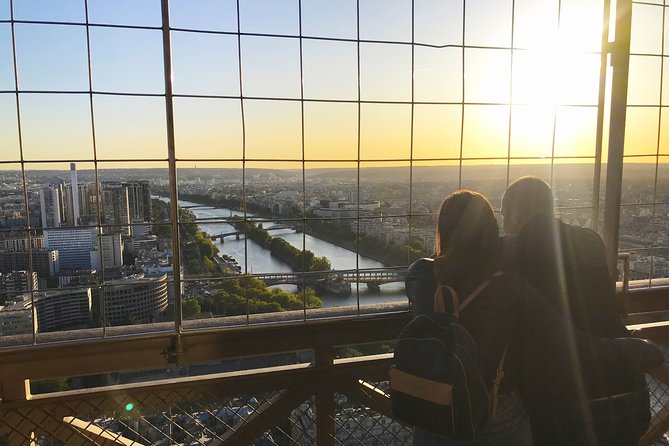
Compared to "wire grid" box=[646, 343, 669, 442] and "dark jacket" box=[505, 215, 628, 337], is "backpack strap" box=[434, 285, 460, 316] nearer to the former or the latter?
"dark jacket" box=[505, 215, 628, 337]

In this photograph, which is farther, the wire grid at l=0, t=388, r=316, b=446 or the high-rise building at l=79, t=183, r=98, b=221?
the high-rise building at l=79, t=183, r=98, b=221

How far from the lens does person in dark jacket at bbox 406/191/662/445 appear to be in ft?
5.53

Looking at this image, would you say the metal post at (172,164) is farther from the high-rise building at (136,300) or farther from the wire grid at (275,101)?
the high-rise building at (136,300)

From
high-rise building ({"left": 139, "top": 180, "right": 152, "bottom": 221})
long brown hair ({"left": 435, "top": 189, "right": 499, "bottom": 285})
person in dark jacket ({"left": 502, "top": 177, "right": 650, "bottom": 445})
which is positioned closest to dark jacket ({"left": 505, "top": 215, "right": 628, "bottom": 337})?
person in dark jacket ({"left": 502, "top": 177, "right": 650, "bottom": 445})

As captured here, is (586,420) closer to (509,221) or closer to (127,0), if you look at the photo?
(509,221)

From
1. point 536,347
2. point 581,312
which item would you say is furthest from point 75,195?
point 581,312

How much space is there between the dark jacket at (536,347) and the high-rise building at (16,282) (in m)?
1.65

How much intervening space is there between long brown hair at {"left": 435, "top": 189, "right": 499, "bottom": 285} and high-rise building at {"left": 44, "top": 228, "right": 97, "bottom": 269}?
1703 millimetres

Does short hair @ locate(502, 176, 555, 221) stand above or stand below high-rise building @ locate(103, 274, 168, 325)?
above

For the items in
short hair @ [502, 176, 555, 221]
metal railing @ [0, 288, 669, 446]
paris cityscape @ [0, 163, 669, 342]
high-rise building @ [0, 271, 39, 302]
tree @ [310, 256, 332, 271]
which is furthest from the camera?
tree @ [310, 256, 332, 271]

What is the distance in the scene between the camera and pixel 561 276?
176 centimetres

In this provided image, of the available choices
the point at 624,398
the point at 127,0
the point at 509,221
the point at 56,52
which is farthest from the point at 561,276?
the point at 56,52

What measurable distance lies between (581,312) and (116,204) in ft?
6.99

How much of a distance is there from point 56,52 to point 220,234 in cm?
118
